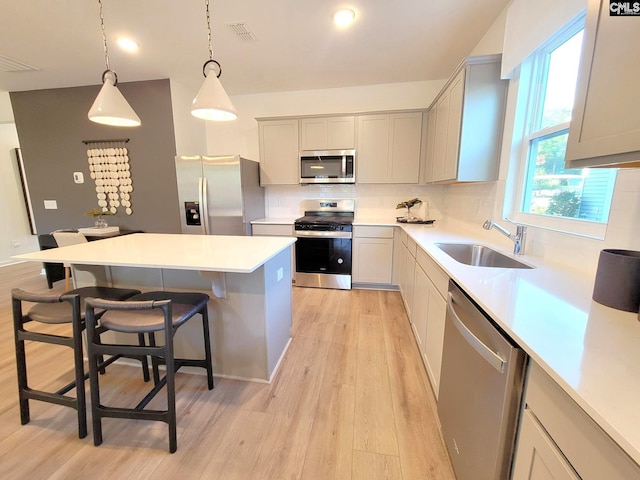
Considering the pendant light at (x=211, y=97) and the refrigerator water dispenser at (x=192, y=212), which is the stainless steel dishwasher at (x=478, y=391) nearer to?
the pendant light at (x=211, y=97)

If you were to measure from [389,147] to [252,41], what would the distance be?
200cm

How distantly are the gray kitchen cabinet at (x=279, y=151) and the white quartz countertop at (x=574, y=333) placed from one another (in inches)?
114

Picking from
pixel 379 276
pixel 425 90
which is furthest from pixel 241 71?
pixel 379 276

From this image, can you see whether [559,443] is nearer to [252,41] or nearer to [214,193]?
[252,41]

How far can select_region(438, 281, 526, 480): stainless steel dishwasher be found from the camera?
82 cm

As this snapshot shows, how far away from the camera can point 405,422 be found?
155 centimetres

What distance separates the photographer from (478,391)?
3.22 feet

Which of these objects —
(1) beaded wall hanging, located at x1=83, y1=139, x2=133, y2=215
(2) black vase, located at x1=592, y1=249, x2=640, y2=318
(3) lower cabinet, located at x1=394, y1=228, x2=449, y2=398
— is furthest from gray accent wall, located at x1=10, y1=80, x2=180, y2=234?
(2) black vase, located at x1=592, y1=249, x2=640, y2=318

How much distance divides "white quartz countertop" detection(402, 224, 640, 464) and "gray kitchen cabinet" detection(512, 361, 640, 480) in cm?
5

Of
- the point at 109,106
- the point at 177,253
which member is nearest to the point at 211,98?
the point at 109,106

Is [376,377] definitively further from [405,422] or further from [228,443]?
[228,443]

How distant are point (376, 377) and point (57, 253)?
7.77ft

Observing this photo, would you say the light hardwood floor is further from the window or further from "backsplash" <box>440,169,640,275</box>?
the window

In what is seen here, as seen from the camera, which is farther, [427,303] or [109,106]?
[427,303]
